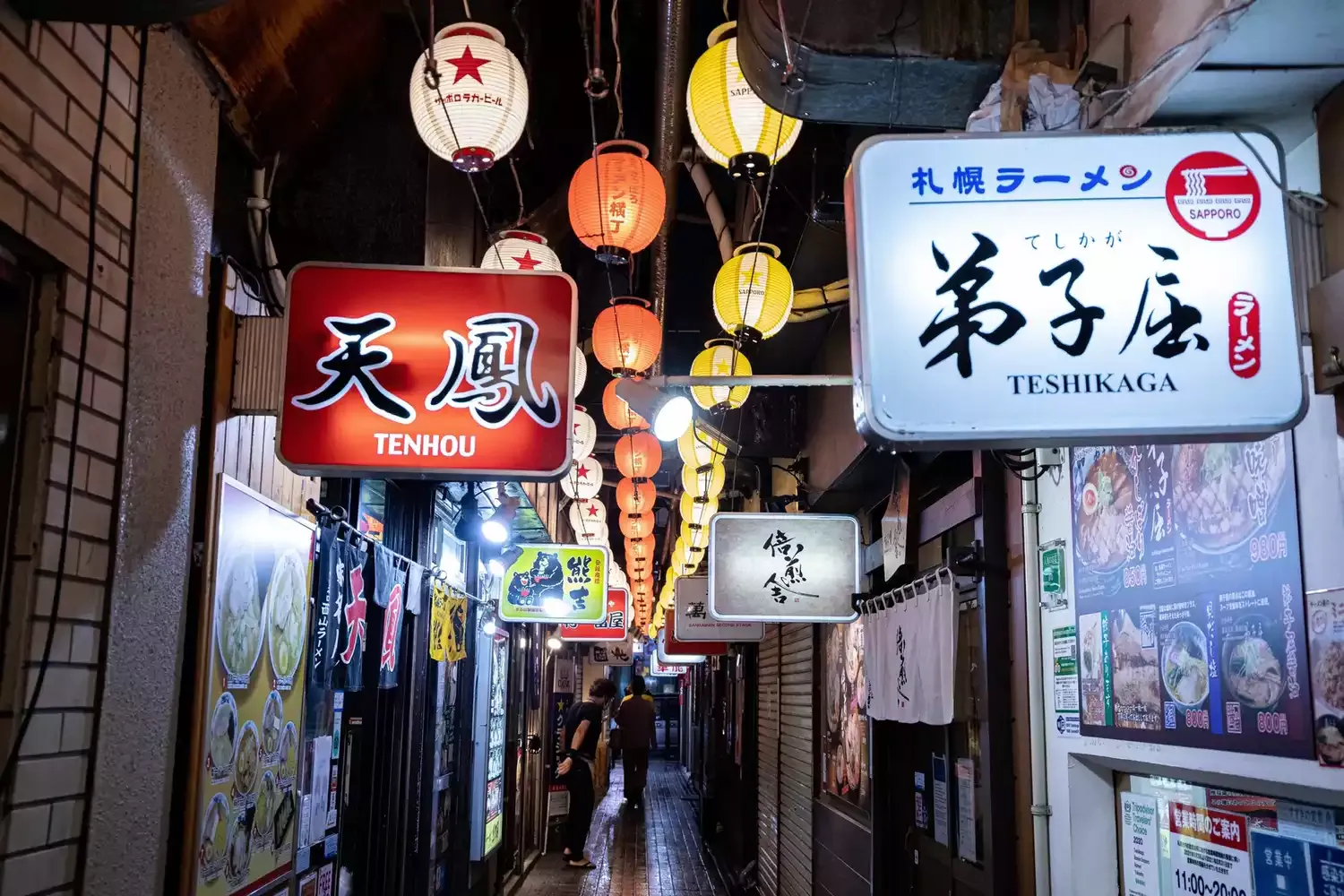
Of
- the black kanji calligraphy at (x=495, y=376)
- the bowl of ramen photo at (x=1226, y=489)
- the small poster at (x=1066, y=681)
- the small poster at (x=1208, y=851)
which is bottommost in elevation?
the small poster at (x=1208, y=851)

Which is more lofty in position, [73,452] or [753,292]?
[753,292]

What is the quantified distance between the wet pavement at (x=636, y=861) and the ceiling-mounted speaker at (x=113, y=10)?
583 inches

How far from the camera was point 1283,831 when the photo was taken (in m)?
3.73

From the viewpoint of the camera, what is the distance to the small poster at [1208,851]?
13.1 ft

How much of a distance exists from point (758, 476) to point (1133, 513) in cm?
1142

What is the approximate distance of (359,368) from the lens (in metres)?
4.73

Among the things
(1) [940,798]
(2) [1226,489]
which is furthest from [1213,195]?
(1) [940,798]

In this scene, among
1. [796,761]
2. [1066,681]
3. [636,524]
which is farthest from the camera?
[636,524]

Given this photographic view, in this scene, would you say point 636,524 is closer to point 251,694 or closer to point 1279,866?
point 251,694

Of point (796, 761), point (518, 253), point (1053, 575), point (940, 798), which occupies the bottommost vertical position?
point (796, 761)

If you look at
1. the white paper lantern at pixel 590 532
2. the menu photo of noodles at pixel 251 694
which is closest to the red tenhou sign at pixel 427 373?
the menu photo of noodles at pixel 251 694

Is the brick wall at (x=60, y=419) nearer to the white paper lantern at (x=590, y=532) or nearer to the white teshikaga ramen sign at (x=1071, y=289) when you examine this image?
the white teshikaga ramen sign at (x=1071, y=289)

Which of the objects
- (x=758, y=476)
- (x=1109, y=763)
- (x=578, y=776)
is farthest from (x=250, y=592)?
(x=578, y=776)

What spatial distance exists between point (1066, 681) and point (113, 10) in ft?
17.3
